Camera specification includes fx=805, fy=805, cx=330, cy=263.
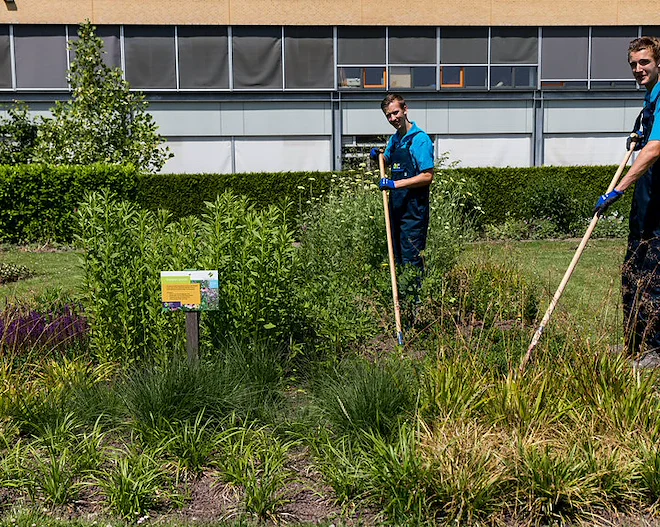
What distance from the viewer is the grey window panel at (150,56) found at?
22.2 metres

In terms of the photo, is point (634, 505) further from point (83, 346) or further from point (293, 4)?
point (293, 4)

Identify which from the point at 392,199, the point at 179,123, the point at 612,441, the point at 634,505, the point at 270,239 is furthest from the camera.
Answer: the point at 179,123

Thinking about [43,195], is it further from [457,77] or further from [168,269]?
[457,77]

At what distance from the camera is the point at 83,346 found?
19.2 feet

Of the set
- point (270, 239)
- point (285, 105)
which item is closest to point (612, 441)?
point (270, 239)

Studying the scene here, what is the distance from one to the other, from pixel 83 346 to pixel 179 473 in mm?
2064

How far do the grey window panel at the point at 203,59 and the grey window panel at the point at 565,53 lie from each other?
9.16 m

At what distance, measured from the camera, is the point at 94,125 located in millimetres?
15633

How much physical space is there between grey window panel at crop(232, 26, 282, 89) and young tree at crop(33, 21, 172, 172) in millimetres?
6756

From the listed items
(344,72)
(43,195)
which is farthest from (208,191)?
(344,72)

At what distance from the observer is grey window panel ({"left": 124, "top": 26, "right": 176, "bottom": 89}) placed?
72.7 feet

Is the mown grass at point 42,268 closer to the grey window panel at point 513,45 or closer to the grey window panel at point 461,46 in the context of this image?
the grey window panel at point 461,46

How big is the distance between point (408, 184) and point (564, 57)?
18819 millimetres

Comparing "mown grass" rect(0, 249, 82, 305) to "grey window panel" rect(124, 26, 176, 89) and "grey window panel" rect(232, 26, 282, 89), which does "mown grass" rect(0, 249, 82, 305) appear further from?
"grey window panel" rect(232, 26, 282, 89)
